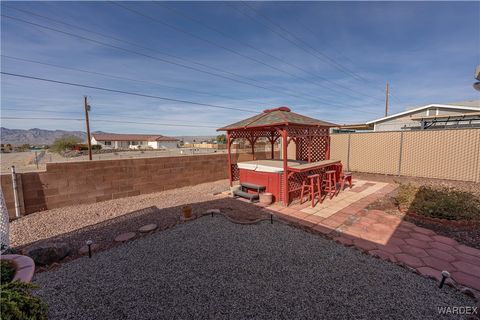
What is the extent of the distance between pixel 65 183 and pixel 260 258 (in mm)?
5851

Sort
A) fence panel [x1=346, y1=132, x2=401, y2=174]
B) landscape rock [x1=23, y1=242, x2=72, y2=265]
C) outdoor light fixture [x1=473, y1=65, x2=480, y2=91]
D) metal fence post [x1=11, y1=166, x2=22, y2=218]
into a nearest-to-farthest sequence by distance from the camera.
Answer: landscape rock [x1=23, y1=242, x2=72, y2=265], outdoor light fixture [x1=473, y1=65, x2=480, y2=91], metal fence post [x1=11, y1=166, x2=22, y2=218], fence panel [x1=346, y1=132, x2=401, y2=174]

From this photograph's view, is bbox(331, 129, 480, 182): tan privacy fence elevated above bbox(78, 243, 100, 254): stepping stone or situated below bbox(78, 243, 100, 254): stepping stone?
above

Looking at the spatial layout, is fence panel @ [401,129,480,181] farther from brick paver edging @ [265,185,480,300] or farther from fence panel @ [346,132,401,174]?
brick paver edging @ [265,185,480,300]

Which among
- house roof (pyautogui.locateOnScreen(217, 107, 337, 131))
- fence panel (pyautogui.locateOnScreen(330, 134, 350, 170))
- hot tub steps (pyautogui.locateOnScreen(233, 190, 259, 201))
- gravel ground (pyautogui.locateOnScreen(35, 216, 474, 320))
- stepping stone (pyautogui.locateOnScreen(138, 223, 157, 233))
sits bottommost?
gravel ground (pyautogui.locateOnScreen(35, 216, 474, 320))

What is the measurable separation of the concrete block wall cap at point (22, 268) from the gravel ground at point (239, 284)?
608 mm

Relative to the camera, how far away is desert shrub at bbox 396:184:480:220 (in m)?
4.13

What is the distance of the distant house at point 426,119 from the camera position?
11469mm

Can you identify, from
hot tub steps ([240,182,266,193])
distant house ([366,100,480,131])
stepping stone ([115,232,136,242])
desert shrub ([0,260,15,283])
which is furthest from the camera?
distant house ([366,100,480,131])

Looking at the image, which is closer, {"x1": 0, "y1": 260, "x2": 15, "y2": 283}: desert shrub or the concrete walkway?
{"x1": 0, "y1": 260, "x2": 15, "y2": 283}: desert shrub

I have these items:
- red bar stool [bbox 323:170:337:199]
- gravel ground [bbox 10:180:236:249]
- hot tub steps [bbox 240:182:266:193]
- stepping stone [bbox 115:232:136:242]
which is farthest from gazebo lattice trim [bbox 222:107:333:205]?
stepping stone [bbox 115:232:136:242]

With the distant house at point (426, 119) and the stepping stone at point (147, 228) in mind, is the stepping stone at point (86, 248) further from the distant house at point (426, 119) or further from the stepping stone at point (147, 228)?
the distant house at point (426, 119)

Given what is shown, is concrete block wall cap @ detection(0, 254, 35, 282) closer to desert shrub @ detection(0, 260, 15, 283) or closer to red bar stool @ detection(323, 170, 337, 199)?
desert shrub @ detection(0, 260, 15, 283)

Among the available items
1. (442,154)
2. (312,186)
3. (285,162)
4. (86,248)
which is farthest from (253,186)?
(442,154)

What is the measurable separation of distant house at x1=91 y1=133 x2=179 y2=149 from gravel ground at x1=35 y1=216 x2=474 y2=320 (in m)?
52.0
